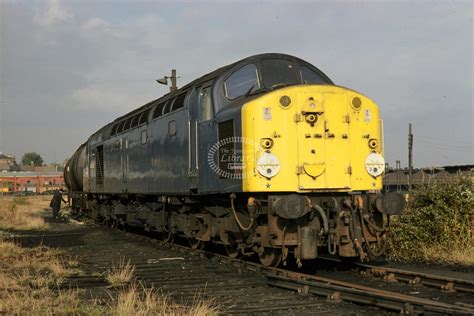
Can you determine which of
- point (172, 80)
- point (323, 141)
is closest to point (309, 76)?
point (323, 141)

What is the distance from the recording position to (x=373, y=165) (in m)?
9.02

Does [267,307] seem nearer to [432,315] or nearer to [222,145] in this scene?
[432,315]

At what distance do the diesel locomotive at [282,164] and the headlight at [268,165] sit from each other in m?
0.02

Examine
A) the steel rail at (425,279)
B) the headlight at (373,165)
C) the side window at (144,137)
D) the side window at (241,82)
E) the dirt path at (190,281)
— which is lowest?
the dirt path at (190,281)

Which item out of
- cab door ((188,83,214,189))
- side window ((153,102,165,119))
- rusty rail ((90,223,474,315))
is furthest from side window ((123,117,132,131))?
rusty rail ((90,223,474,315))

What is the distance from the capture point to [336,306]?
251 inches

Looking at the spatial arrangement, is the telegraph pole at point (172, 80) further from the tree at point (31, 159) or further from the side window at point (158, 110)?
the tree at point (31, 159)

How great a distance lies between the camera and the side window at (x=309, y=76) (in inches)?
392

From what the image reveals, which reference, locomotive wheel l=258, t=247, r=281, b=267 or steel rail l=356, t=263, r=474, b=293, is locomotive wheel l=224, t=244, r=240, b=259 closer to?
locomotive wheel l=258, t=247, r=281, b=267

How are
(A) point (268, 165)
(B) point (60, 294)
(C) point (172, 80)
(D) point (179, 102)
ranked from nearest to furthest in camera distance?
(B) point (60, 294) < (A) point (268, 165) < (D) point (179, 102) < (C) point (172, 80)

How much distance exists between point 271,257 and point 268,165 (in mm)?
1667

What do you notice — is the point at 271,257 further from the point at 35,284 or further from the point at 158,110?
the point at 158,110

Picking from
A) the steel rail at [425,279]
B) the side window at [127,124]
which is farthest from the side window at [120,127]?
the steel rail at [425,279]

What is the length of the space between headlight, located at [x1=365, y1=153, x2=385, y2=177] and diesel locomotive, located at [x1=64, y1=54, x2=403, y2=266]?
17mm
